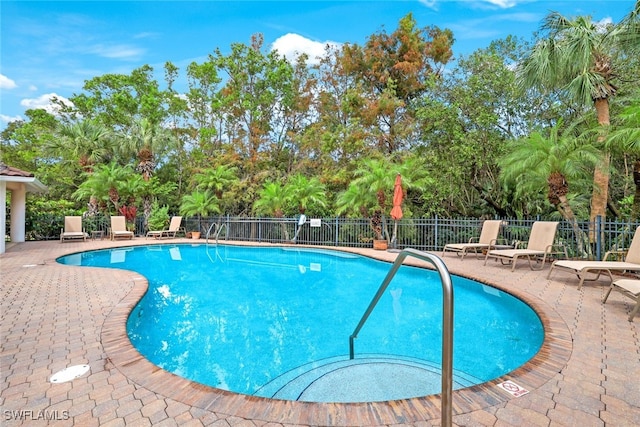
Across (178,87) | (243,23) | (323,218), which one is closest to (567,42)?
(323,218)

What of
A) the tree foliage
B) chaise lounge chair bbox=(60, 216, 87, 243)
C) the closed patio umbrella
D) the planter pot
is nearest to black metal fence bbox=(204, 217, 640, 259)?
the planter pot

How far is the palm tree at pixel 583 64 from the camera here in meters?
8.85

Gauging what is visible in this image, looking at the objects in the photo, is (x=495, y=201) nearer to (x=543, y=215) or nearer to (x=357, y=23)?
(x=543, y=215)

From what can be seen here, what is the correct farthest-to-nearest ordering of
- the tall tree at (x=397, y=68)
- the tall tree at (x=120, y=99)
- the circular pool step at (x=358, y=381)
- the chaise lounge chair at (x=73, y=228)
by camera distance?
the tall tree at (x=120, y=99), the tall tree at (x=397, y=68), the chaise lounge chair at (x=73, y=228), the circular pool step at (x=358, y=381)

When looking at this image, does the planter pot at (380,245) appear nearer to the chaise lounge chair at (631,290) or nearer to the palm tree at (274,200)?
the palm tree at (274,200)

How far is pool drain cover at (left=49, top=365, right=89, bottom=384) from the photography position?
2.97 m

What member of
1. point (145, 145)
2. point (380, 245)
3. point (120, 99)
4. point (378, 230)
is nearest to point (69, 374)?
point (380, 245)

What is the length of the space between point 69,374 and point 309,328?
3072 mm

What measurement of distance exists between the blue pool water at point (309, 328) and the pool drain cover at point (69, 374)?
0.94 m

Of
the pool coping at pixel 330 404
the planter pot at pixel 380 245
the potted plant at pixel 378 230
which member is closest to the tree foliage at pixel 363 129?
the potted plant at pixel 378 230

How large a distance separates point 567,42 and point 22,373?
1268 cm

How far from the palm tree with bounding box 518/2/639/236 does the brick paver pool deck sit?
6.00 meters

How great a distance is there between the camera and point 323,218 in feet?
52.2

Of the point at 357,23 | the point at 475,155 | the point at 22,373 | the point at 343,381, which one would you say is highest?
the point at 357,23
